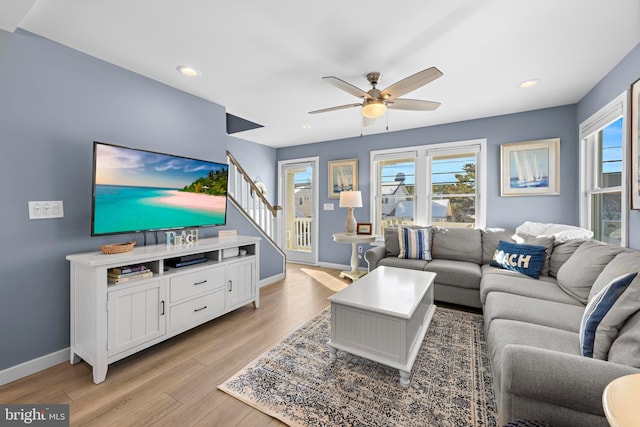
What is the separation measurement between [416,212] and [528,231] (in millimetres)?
1491

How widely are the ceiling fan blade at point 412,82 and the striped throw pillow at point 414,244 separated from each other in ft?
6.34

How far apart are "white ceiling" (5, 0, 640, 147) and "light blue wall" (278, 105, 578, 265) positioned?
19.5 inches

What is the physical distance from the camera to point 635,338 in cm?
107

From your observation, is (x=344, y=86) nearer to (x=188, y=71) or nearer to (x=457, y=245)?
(x=188, y=71)

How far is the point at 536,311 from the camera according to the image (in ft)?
6.02

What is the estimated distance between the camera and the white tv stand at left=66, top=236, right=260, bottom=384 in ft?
5.91

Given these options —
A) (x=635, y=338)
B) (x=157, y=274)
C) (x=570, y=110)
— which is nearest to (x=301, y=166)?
(x=157, y=274)

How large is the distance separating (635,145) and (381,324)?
7.78 ft

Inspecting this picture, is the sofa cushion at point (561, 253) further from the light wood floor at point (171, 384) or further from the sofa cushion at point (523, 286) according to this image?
the light wood floor at point (171, 384)

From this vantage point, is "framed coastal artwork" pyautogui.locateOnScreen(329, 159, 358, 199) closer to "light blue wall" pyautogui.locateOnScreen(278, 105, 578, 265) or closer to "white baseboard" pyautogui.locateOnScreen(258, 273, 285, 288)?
"light blue wall" pyautogui.locateOnScreen(278, 105, 578, 265)

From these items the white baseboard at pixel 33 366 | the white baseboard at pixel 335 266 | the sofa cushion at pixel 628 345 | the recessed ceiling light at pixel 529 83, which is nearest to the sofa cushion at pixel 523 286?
the sofa cushion at pixel 628 345

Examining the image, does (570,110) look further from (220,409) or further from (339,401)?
(220,409)

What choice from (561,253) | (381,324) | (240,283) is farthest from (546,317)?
(240,283)

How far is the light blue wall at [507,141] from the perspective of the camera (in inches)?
130
